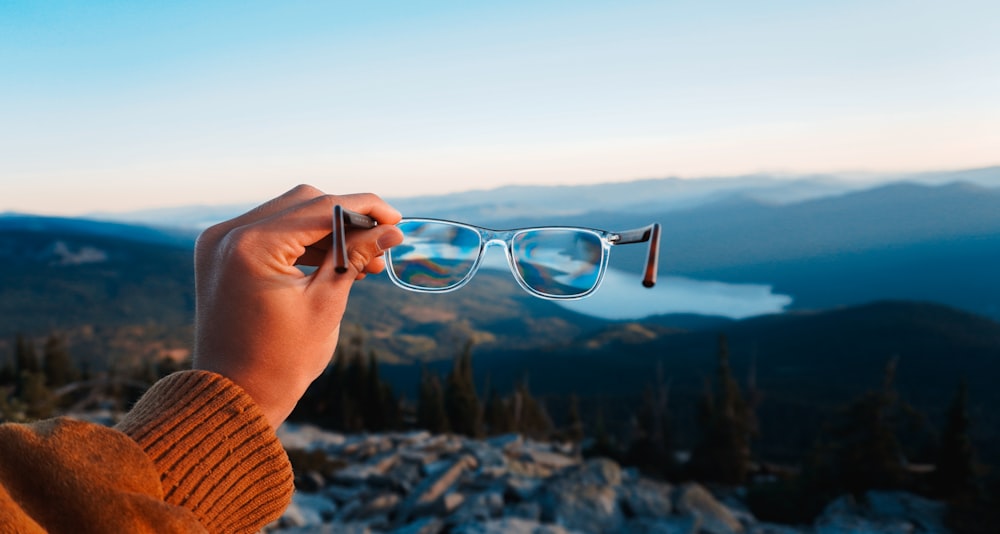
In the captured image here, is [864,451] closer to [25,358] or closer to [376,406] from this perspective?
[376,406]

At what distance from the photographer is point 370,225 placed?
1681 mm

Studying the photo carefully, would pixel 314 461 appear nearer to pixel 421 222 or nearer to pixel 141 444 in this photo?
pixel 421 222

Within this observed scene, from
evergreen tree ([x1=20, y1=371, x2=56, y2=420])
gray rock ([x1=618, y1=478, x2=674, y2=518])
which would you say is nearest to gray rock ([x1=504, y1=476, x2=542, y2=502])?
gray rock ([x1=618, y1=478, x2=674, y2=518])

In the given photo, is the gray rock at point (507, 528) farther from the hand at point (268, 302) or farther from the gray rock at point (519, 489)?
the hand at point (268, 302)

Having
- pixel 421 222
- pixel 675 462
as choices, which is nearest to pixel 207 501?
pixel 421 222

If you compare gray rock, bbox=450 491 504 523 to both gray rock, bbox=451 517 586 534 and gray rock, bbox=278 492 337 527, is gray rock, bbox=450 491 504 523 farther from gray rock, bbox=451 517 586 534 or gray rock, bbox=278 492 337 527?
gray rock, bbox=278 492 337 527

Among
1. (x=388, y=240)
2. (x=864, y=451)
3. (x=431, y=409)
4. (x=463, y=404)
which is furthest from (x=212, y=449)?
(x=463, y=404)

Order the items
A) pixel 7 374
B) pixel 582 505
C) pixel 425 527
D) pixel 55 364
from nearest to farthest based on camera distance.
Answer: pixel 425 527 → pixel 582 505 → pixel 7 374 → pixel 55 364

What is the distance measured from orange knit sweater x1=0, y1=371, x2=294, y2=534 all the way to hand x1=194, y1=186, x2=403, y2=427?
88 millimetres

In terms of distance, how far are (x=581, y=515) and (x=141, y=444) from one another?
349 inches

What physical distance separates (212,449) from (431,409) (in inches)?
1130

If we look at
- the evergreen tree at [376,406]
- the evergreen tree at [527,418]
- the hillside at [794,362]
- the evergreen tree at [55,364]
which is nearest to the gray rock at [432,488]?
the evergreen tree at [527,418]

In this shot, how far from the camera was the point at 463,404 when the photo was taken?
29.7 metres

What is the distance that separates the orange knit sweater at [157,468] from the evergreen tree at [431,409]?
88.2ft
